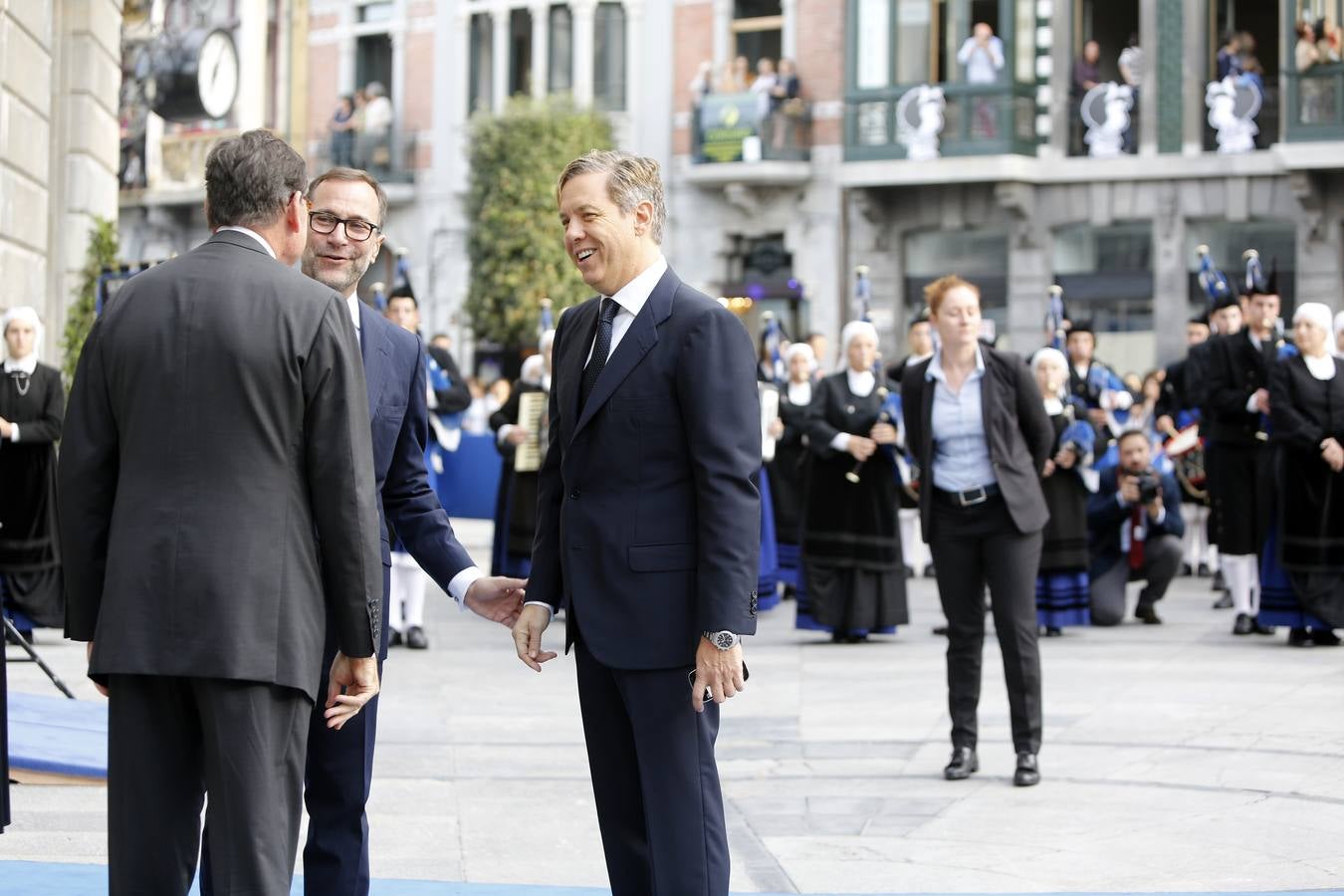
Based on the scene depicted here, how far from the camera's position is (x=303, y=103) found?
40031 mm

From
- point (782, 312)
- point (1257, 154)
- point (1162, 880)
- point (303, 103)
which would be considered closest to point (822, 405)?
point (1162, 880)

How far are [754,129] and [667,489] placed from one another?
2988 centimetres

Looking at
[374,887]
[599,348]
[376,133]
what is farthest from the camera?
[376,133]

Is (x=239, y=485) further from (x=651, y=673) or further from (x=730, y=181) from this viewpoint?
(x=730, y=181)

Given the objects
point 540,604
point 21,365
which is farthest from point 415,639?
point 540,604

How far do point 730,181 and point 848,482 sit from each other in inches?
854

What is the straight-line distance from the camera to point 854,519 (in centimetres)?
1329

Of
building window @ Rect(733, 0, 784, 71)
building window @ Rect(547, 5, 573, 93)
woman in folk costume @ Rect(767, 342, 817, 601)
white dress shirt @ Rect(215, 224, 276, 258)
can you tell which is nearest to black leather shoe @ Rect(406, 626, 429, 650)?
woman in folk costume @ Rect(767, 342, 817, 601)

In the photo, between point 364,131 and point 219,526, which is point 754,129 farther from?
point 219,526

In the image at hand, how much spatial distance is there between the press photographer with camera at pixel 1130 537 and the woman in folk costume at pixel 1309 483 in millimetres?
1583

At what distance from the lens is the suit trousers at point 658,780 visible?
4.58 m

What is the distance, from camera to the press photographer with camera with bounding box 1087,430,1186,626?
14.2m

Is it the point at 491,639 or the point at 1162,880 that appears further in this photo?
the point at 491,639

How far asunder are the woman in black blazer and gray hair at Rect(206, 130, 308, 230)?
428cm
